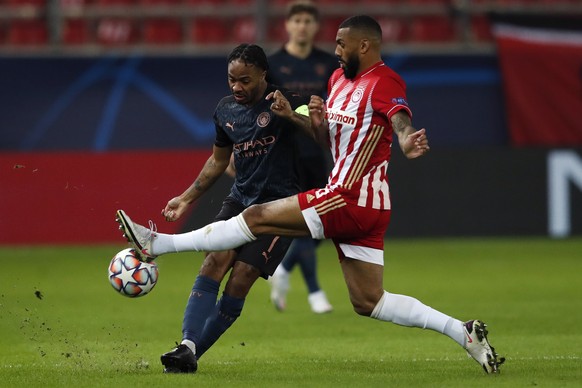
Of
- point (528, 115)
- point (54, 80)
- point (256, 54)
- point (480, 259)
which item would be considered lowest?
point (480, 259)

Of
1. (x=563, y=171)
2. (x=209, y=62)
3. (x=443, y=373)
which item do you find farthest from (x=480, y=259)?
(x=443, y=373)

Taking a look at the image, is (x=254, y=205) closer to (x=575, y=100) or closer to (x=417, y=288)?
(x=417, y=288)

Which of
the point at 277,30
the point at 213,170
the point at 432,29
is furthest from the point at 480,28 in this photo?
the point at 213,170

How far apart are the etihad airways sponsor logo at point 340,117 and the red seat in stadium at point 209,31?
425 inches

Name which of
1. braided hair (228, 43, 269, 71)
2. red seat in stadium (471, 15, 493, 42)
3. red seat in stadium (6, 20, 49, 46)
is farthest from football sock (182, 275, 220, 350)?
red seat in stadium (471, 15, 493, 42)

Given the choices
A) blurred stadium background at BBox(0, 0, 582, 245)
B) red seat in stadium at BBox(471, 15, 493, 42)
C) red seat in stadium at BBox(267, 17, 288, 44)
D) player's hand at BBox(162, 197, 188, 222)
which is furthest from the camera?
red seat in stadium at BBox(471, 15, 493, 42)

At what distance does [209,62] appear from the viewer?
16.6 meters

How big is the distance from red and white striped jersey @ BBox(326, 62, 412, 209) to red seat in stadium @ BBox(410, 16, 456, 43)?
36.1 ft

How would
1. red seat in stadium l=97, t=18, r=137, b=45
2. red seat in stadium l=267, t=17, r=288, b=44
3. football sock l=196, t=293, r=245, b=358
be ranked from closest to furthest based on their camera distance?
football sock l=196, t=293, r=245, b=358
red seat in stadium l=267, t=17, r=288, b=44
red seat in stadium l=97, t=18, r=137, b=45

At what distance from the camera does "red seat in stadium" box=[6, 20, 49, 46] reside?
682 inches

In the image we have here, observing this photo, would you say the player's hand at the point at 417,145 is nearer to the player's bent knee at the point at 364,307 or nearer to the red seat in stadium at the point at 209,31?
the player's bent knee at the point at 364,307

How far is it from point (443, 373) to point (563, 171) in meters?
9.71

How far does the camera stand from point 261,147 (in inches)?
283

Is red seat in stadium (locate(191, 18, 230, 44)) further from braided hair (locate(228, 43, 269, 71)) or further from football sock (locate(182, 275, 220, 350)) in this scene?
football sock (locate(182, 275, 220, 350))
